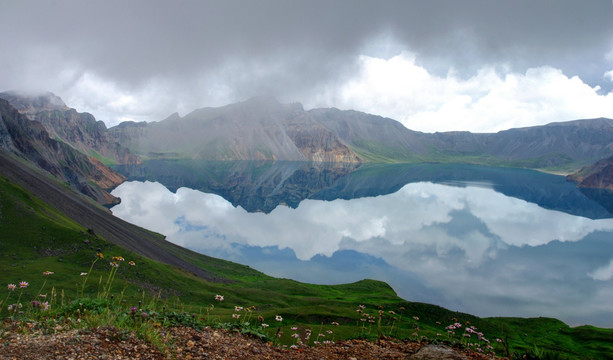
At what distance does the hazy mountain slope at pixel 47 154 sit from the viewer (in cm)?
9688

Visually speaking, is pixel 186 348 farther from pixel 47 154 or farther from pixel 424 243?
pixel 47 154

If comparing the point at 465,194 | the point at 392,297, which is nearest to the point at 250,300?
the point at 392,297

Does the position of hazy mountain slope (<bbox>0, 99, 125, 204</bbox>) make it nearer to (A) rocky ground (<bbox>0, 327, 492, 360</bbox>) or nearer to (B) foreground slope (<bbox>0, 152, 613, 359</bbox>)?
(B) foreground slope (<bbox>0, 152, 613, 359</bbox>)

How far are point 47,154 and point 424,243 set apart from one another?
409 ft

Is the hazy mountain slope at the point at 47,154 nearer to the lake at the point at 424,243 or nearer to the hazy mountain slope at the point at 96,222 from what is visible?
the lake at the point at 424,243

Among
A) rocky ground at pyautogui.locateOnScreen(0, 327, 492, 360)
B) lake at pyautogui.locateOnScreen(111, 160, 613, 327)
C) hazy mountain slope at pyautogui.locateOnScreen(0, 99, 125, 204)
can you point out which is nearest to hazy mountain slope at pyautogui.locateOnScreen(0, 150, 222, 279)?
lake at pyautogui.locateOnScreen(111, 160, 613, 327)

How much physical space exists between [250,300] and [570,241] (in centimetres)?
10262

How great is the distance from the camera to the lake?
195ft

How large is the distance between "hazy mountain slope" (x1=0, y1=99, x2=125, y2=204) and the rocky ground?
102 meters

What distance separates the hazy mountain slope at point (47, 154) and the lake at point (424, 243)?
11742 millimetres

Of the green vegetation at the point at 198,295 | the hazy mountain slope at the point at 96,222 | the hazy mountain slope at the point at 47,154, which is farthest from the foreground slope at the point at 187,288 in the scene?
the hazy mountain slope at the point at 47,154

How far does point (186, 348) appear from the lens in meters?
8.62

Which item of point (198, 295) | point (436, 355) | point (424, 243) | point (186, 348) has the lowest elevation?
point (198, 295)

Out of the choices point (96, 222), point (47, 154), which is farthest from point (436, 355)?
point (47, 154)
